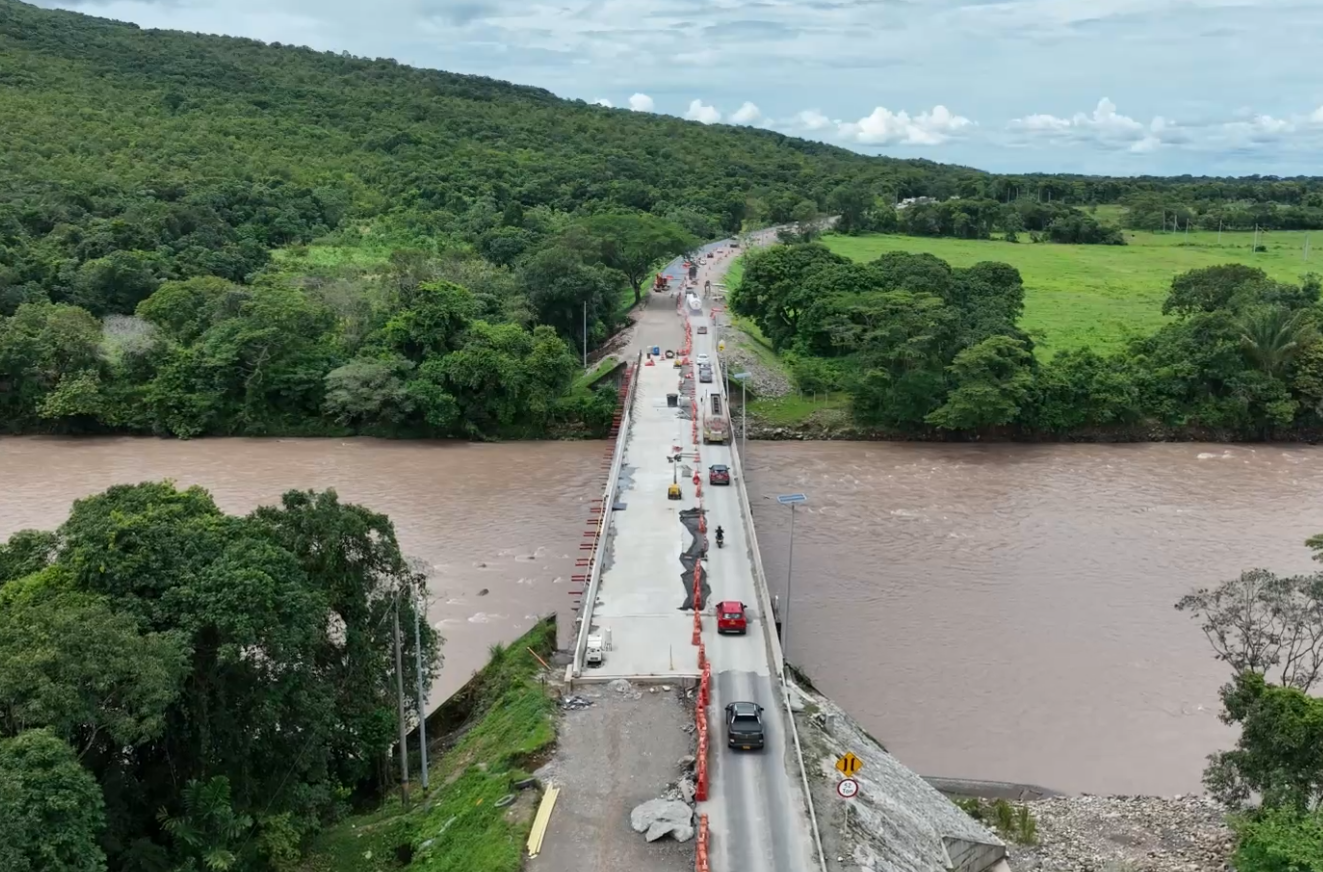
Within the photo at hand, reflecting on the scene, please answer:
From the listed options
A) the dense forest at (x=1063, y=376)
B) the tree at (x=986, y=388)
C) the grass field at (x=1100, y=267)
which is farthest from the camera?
the grass field at (x=1100, y=267)

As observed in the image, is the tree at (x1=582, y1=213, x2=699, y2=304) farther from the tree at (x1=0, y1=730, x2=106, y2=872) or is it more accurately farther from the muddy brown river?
the tree at (x1=0, y1=730, x2=106, y2=872)

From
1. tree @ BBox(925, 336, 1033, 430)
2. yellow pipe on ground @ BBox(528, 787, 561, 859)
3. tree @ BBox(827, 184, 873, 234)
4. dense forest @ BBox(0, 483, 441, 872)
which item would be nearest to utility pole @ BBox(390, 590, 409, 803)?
dense forest @ BBox(0, 483, 441, 872)

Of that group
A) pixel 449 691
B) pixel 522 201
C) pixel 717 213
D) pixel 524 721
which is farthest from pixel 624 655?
pixel 717 213

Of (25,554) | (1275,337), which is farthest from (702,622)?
(1275,337)

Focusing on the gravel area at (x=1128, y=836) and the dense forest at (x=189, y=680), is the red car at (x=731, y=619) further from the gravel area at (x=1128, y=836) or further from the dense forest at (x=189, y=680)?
the dense forest at (x=189, y=680)

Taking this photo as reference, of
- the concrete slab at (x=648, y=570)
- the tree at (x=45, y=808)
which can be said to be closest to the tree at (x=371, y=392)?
the concrete slab at (x=648, y=570)

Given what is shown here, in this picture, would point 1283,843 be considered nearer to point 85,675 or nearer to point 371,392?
point 85,675

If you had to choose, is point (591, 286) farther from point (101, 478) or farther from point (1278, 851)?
point (1278, 851)
